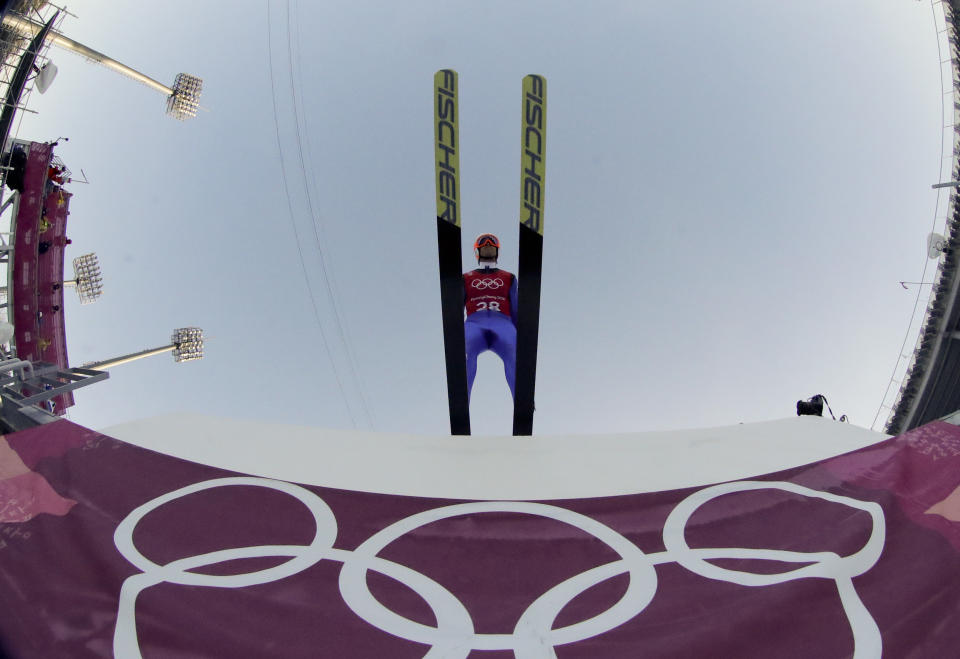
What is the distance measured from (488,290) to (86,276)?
2442 cm

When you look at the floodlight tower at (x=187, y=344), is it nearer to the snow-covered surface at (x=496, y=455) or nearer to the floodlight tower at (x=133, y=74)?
the floodlight tower at (x=133, y=74)

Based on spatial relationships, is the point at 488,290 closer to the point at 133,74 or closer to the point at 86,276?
the point at 133,74

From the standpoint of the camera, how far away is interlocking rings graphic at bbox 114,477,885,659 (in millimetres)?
1339

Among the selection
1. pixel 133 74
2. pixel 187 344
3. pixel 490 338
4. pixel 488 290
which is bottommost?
pixel 187 344

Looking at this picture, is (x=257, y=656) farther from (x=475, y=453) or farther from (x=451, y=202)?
(x=451, y=202)

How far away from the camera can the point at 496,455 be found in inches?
99.0

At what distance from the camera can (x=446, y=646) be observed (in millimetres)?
1331

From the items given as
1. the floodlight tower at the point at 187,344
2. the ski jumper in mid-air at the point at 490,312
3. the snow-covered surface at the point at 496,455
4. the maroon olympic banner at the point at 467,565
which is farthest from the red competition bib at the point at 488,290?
the floodlight tower at the point at 187,344

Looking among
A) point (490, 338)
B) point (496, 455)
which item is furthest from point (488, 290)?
point (496, 455)

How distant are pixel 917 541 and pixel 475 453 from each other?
191 cm

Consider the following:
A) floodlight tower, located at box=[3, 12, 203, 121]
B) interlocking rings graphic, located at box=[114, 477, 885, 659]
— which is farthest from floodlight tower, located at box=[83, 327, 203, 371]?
interlocking rings graphic, located at box=[114, 477, 885, 659]

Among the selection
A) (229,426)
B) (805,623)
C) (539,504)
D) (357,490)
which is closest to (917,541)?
A: (805,623)

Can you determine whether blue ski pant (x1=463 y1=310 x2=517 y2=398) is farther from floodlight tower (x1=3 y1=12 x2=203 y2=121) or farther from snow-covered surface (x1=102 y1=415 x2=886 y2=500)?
floodlight tower (x1=3 y1=12 x2=203 y2=121)

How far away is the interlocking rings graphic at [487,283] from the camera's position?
4738mm
